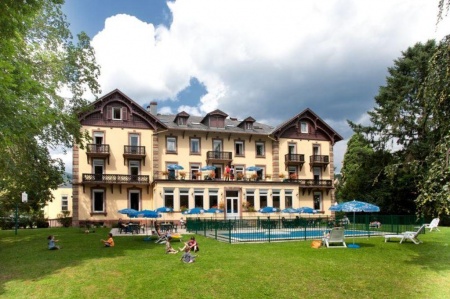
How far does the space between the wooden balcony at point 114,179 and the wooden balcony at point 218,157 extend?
6771mm

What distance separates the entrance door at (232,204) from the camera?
125ft

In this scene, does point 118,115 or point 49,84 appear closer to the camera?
point 49,84

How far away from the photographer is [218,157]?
40.7 m

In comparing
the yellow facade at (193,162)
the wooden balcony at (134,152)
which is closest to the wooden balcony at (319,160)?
the yellow facade at (193,162)

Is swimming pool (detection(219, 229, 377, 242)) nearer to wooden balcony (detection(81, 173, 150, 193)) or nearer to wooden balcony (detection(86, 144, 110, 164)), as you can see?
wooden balcony (detection(81, 173, 150, 193))

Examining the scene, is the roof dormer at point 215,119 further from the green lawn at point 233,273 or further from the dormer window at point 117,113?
the green lawn at point 233,273

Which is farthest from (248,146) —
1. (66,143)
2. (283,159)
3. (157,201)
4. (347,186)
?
(66,143)

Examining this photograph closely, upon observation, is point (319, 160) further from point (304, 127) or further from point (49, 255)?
point (49, 255)

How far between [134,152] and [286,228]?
18.7 meters

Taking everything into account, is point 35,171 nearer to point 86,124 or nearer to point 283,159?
point 86,124

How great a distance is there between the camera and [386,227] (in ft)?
82.6

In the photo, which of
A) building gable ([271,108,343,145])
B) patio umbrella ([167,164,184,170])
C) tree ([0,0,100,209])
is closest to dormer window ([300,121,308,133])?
building gable ([271,108,343,145])

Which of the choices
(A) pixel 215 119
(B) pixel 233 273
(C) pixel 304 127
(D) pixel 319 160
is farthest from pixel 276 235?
(C) pixel 304 127

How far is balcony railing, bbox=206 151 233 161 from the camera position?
1586 inches
